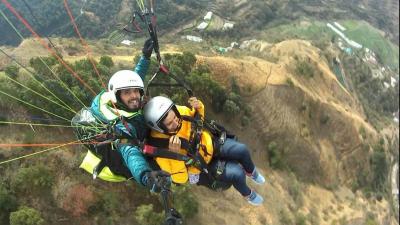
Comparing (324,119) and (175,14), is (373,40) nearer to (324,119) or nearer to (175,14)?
(175,14)

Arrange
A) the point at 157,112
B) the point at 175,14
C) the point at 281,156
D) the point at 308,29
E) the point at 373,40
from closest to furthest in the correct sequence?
the point at 157,112 → the point at 281,156 → the point at 175,14 → the point at 308,29 → the point at 373,40

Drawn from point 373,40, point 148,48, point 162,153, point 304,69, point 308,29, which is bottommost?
point 373,40

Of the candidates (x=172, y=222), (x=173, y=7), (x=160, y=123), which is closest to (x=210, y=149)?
(x=160, y=123)

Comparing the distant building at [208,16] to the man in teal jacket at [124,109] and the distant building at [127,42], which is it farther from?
the man in teal jacket at [124,109]

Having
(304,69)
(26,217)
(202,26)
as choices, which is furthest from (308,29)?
(26,217)

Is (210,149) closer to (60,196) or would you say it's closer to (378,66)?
(60,196)
